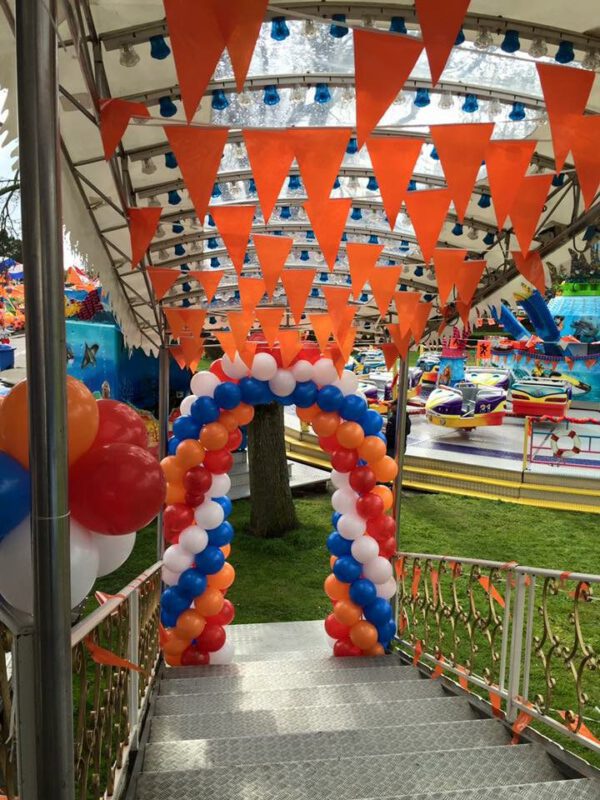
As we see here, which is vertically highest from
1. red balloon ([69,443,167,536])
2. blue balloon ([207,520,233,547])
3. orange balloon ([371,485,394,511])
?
red balloon ([69,443,167,536])

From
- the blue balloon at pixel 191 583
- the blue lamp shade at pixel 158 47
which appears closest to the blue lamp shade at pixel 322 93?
the blue lamp shade at pixel 158 47

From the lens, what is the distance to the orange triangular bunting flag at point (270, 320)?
205 inches

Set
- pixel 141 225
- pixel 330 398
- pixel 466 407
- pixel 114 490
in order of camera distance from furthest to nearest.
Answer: pixel 466 407 < pixel 330 398 < pixel 141 225 < pixel 114 490

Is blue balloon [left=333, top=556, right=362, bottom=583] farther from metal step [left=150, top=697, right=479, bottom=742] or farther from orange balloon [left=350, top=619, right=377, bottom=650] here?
metal step [left=150, top=697, right=479, bottom=742]

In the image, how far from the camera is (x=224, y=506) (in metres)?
5.35

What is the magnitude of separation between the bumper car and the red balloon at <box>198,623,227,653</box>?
10643 mm

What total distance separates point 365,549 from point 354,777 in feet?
8.38

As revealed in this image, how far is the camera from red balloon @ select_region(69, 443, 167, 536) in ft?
5.57

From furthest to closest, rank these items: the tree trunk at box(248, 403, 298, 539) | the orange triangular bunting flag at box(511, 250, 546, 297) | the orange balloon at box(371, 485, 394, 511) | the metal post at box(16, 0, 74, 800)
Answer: the tree trunk at box(248, 403, 298, 539), the orange balloon at box(371, 485, 394, 511), the orange triangular bunting flag at box(511, 250, 546, 297), the metal post at box(16, 0, 74, 800)

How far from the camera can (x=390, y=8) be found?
236 cm

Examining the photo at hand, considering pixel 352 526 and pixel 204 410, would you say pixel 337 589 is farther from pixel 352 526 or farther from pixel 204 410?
pixel 204 410

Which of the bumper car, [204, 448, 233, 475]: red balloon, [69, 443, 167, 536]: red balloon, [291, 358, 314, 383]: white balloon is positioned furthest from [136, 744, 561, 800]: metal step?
the bumper car

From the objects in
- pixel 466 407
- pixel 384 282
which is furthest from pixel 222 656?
pixel 466 407

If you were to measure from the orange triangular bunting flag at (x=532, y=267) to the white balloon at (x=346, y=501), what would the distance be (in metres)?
2.24
